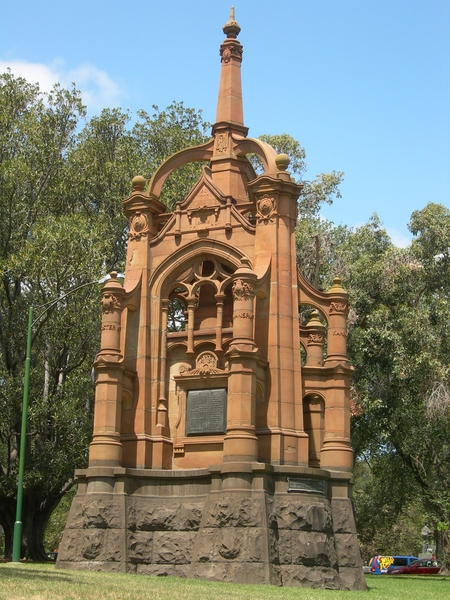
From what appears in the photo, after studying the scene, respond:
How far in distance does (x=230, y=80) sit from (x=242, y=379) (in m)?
8.60

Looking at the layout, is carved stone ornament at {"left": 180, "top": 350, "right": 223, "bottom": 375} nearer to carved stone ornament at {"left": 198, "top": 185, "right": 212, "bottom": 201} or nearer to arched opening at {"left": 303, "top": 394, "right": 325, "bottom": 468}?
arched opening at {"left": 303, "top": 394, "right": 325, "bottom": 468}

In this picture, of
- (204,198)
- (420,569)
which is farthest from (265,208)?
(420,569)

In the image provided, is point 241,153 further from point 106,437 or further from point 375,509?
point 375,509

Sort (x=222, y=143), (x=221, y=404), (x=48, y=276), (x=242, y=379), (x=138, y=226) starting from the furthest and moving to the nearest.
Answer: (x=48, y=276), (x=222, y=143), (x=138, y=226), (x=221, y=404), (x=242, y=379)

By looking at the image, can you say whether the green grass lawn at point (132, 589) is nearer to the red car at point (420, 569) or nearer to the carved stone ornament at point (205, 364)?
the carved stone ornament at point (205, 364)

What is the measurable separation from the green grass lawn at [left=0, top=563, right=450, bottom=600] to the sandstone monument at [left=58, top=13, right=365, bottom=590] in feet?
3.53

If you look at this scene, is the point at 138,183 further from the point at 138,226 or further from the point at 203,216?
the point at 203,216

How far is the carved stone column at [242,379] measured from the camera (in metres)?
18.7

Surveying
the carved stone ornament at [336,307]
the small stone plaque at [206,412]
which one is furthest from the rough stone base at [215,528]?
the carved stone ornament at [336,307]

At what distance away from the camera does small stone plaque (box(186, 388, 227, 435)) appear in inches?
795

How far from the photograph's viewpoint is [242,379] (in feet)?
62.2

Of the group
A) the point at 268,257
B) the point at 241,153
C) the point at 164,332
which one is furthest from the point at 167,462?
the point at 241,153

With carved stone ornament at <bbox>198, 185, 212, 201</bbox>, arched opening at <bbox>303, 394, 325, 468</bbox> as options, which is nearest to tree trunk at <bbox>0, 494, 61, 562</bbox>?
arched opening at <bbox>303, 394, 325, 468</bbox>

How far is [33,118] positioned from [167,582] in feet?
71.0
